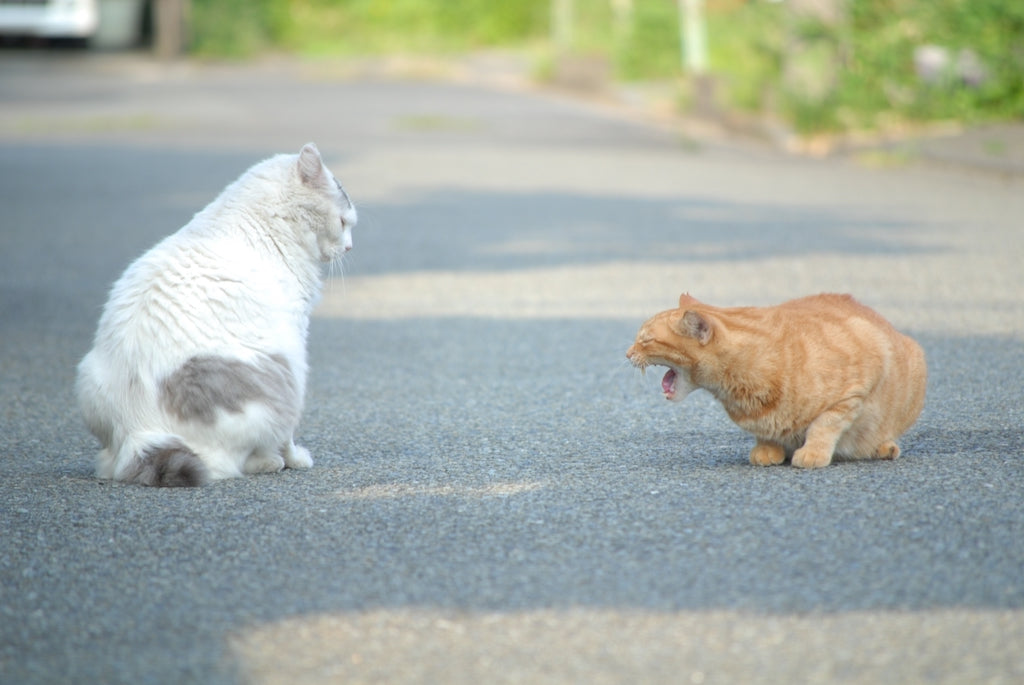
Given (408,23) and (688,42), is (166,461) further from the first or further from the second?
(408,23)

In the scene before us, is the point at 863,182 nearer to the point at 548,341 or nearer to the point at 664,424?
the point at 548,341

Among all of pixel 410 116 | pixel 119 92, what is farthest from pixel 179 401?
pixel 119 92

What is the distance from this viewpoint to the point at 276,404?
4.18 m

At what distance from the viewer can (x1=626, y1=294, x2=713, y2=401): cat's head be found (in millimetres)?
4027

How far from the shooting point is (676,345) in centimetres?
407

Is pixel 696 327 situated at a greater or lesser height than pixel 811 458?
greater

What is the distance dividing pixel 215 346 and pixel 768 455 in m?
1.93

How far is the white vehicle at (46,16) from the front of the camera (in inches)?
1117

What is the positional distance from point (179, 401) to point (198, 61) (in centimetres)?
2871

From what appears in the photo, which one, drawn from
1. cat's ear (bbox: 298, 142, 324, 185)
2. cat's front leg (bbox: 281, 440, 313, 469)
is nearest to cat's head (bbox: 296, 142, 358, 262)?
cat's ear (bbox: 298, 142, 324, 185)

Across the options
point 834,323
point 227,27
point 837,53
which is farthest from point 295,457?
point 227,27

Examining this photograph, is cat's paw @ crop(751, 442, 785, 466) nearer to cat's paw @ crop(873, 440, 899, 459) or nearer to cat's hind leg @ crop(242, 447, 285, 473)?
cat's paw @ crop(873, 440, 899, 459)

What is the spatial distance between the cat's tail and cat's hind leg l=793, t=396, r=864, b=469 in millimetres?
2022

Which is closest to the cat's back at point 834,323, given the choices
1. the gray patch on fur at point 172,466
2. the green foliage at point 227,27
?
the gray patch on fur at point 172,466
